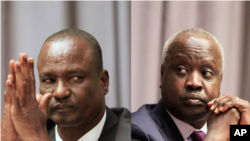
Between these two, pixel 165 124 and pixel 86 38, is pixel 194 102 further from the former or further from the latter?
pixel 86 38

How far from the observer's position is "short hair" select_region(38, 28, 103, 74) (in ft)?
3.43

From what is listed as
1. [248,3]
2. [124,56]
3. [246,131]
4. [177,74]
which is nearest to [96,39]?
[124,56]

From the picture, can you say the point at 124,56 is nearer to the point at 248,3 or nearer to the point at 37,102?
the point at 37,102

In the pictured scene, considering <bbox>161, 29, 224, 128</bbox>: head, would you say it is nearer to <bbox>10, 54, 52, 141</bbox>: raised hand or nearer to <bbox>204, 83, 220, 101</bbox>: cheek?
<bbox>204, 83, 220, 101</bbox>: cheek

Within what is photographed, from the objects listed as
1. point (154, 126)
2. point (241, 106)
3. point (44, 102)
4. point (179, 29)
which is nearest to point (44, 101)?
point (44, 102)

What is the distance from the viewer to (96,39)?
1132mm

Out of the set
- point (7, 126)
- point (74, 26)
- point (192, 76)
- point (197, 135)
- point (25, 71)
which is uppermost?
point (74, 26)

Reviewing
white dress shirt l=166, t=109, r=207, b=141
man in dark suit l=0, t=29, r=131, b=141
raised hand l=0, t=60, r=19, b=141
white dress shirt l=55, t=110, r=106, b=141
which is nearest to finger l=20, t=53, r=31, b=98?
man in dark suit l=0, t=29, r=131, b=141

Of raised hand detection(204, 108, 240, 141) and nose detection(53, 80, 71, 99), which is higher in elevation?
nose detection(53, 80, 71, 99)

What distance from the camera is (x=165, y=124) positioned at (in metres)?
1.40

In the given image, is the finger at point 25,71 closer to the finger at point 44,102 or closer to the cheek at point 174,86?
the finger at point 44,102

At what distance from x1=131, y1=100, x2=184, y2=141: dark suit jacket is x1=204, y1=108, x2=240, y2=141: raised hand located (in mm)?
177

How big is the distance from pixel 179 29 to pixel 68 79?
39.1 inches

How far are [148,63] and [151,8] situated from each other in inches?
13.8
